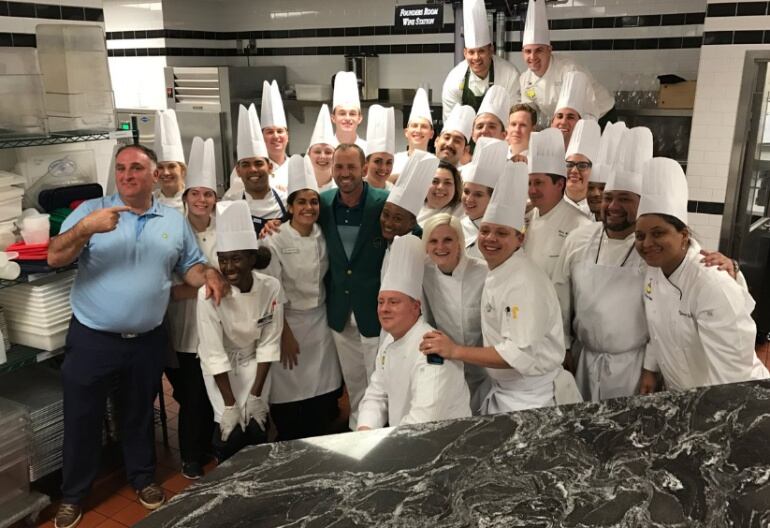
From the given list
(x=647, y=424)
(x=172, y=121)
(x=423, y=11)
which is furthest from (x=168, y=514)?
(x=423, y=11)

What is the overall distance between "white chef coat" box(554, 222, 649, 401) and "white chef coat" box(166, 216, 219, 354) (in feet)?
5.22

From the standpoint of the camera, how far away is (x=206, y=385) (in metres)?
3.00

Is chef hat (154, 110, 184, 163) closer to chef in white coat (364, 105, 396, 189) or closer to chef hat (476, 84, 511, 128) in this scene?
chef in white coat (364, 105, 396, 189)

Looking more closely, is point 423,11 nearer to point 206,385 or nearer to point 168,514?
point 206,385

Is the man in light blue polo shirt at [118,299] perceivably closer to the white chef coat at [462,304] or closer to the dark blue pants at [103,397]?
the dark blue pants at [103,397]

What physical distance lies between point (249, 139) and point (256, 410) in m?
1.44

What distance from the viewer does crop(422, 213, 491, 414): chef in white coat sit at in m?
2.60

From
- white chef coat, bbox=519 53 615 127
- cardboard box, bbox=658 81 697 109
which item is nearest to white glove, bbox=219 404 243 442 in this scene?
white chef coat, bbox=519 53 615 127

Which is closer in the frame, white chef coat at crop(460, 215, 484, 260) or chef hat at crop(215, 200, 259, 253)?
chef hat at crop(215, 200, 259, 253)

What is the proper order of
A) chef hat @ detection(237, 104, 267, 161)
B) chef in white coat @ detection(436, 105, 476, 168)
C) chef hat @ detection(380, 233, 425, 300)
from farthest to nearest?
chef in white coat @ detection(436, 105, 476, 168)
chef hat @ detection(237, 104, 267, 161)
chef hat @ detection(380, 233, 425, 300)

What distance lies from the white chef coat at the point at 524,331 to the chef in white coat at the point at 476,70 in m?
2.30

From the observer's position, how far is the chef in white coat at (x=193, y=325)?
311 cm

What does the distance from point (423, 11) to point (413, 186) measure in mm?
2810

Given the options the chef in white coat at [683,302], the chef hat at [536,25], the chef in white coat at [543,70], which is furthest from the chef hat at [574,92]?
the chef in white coat at [683,302]
